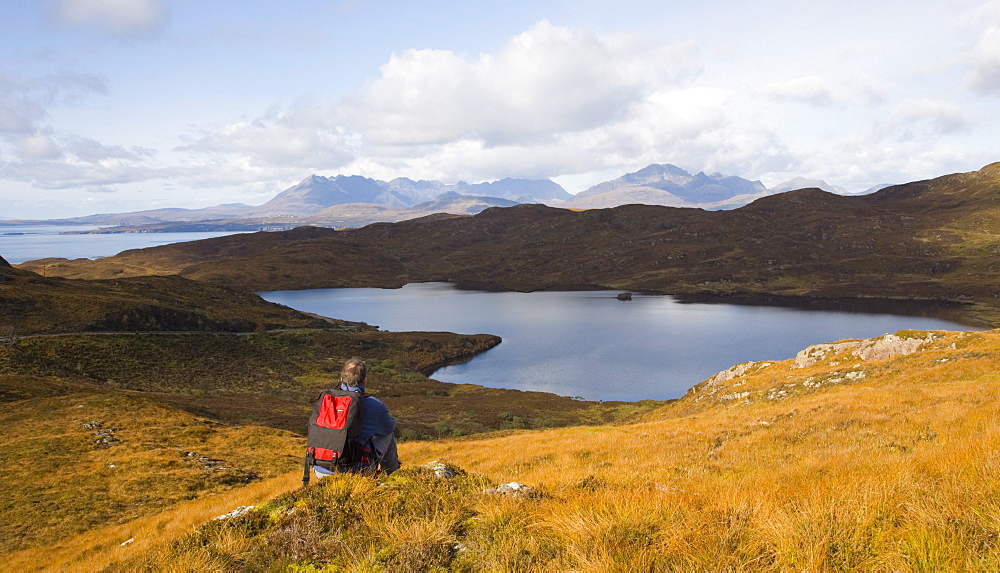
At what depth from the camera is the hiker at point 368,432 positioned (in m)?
8.20

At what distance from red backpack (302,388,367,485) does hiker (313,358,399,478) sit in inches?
3.1

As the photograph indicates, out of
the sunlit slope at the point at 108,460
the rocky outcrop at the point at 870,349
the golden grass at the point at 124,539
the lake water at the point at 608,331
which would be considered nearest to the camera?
the golden grass at the point at 124,539

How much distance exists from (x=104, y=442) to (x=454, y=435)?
20.6 meters

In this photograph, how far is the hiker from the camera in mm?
8203

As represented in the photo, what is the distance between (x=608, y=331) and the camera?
102 meters

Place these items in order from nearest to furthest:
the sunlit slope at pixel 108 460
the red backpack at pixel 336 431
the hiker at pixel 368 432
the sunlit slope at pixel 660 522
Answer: the sunlit slope at pixel 660 522 < the red backpack at pixel 336 431 < the hiker at pixel 368 432 < the sunlit slope at pixel 108 460

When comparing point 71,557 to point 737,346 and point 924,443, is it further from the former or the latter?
point 737,346

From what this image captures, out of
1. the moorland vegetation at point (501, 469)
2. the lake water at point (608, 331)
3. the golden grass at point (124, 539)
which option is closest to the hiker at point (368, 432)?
the moorland vegetation at point (501, 469)

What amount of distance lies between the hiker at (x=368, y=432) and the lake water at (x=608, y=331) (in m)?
58.6

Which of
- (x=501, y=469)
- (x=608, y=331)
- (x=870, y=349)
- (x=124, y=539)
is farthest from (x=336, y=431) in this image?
(x=608, y=331)

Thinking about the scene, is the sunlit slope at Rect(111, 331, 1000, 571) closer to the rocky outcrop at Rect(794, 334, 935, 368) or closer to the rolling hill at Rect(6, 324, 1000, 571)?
the rolling hill at Rect(6, 324, 1000, 571)

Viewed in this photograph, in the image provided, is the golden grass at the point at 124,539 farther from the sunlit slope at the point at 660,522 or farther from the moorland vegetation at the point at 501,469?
the sunlit slope at the point at 660,522

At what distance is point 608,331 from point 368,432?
316ft

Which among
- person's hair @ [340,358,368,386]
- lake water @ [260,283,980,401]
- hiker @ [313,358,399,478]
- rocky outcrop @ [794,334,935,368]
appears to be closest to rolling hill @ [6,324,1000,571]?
hiker @ [313,358,399,478]
